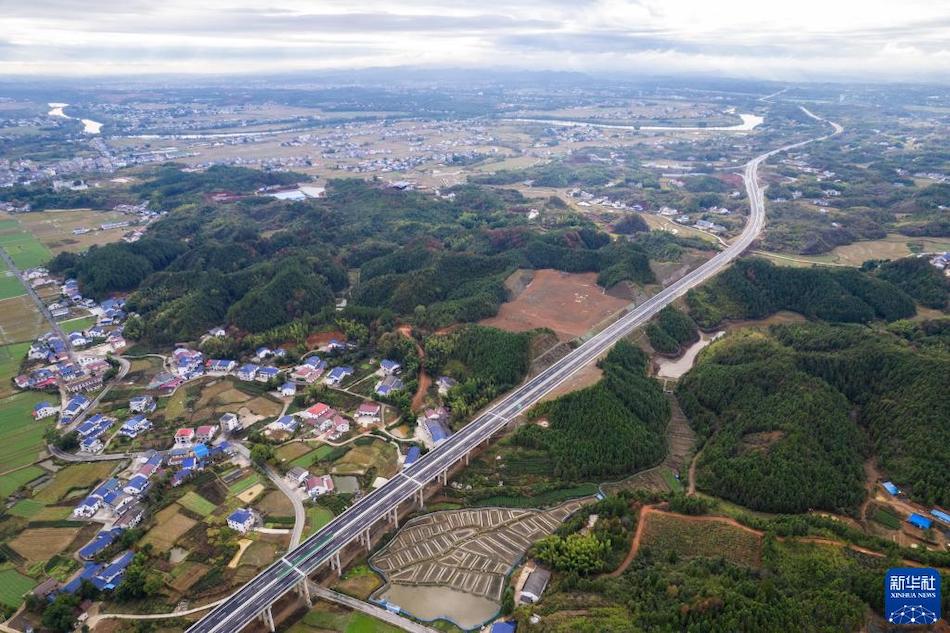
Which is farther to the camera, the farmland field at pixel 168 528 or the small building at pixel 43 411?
the small building at pixel 43 411

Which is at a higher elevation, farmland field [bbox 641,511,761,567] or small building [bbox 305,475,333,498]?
farmland field [bbox 641,511,761,567]

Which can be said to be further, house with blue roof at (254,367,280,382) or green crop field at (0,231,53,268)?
green crop field at (0,231,53,268)

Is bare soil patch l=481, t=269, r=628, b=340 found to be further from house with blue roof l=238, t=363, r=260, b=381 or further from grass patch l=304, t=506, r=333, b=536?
grass patch l=304, t=506, r=333, b=536

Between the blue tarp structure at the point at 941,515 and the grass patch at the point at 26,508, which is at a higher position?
the blue tarp structure at the point at 941,515

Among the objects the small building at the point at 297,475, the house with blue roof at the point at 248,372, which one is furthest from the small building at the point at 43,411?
the small building at the point at 297,475

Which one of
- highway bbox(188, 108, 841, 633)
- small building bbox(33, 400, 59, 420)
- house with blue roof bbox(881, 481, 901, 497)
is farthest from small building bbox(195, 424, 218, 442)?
house with blue roof bbox(881, 481, 901, 497)

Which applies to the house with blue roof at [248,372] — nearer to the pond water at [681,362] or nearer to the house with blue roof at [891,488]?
the pond water at [681,362]

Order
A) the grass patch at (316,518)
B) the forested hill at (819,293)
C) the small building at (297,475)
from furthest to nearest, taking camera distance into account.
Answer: the forested hill at (819,293) → the small building at (297,475) → the grass patch at (316,518)
